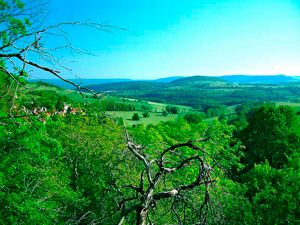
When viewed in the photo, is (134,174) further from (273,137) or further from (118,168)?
(273,137)

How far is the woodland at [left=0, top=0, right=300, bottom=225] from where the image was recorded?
10.4ft

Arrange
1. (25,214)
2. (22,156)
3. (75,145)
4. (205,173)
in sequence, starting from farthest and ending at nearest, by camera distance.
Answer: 1. (75,145)
2. (22,156)
3. (25,214)
4. (205,173)

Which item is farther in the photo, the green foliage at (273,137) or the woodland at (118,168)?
→ the green foliage at (273,137)

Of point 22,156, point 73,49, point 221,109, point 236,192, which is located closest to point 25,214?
point 22,156

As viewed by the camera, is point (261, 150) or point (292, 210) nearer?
point (292, 210)

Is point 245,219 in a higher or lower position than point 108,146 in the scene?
lower

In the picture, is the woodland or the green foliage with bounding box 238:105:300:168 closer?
the woodland

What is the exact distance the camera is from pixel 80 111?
79.5 ft

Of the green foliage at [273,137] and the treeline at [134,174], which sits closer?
the treeline at [134,174]

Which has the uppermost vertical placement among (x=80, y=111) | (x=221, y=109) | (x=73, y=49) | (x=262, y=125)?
(x=73, y=49)

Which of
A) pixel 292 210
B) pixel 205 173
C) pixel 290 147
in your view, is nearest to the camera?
pixel 205 173

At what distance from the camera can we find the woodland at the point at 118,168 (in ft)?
10.4

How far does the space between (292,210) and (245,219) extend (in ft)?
8.33

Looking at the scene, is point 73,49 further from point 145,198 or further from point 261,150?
point 261,150
